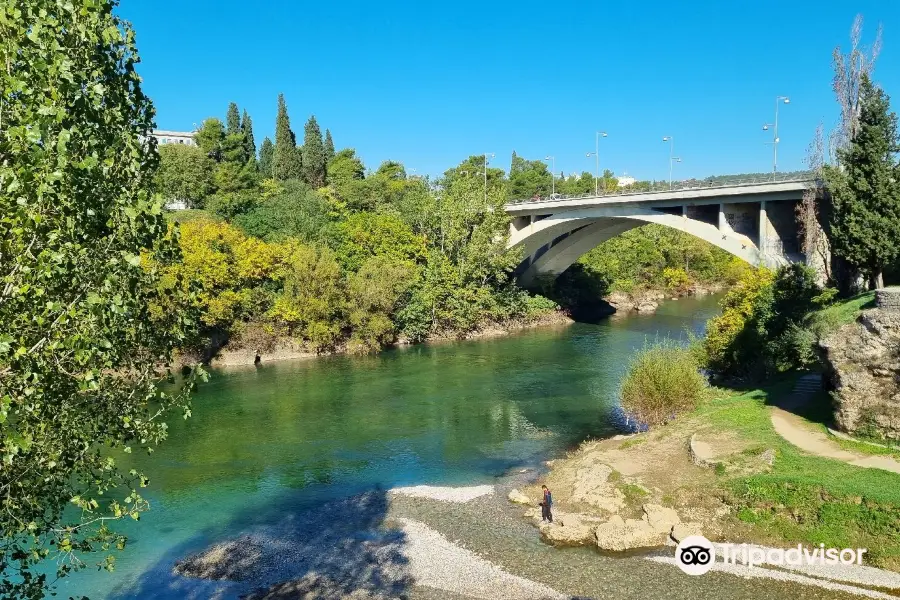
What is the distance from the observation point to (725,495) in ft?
60.4

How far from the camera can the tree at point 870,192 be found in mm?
23062

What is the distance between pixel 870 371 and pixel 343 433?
19.8 metres

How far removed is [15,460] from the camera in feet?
25.0

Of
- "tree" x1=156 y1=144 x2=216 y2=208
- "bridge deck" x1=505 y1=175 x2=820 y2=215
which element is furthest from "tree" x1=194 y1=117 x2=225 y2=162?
"bridge deck" x1=505 y1=175 x2=820 y2=215

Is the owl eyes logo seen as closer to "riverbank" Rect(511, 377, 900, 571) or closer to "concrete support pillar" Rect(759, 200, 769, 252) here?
"riverbank" Rect(511, 377, 900, 571)

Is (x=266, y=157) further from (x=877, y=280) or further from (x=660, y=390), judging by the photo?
(x=877, y=280)

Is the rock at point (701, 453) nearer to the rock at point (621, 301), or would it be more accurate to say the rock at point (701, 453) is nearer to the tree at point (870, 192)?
the tree at point (870, 192)

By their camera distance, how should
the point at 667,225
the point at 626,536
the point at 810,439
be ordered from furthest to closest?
the point at 667,225
the point at 810,439
the point at 626,536

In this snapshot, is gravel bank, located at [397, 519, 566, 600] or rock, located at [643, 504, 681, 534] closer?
gravel bank, located at [397, 519, 566, 600]

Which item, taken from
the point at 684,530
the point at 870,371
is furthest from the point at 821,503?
the point at 870,371

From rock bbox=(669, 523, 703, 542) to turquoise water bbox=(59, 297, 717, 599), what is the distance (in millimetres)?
7079

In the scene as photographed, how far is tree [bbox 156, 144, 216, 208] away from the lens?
57.8 m

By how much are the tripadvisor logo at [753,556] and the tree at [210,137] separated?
6180 cm

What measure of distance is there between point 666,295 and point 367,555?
208ft
